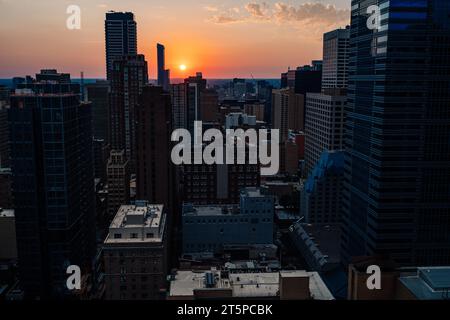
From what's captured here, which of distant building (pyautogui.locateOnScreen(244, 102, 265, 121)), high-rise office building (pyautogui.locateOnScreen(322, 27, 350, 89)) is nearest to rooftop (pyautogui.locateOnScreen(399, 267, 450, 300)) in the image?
high-rise office building (pyautogui.locateOnScreen(322, 27, 350, 89))

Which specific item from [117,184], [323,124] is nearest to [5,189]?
[117,184]

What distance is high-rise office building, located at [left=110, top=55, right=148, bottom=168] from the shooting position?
30359mm

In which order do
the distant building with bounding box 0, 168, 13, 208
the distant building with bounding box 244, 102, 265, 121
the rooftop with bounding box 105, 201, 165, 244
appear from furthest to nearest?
the distant building with bounding box 244, 102, 265, 121 → the distant building with bounding box 0, 168, 13, 208 → the rooftop with bounding box 105, 201, 165, 244

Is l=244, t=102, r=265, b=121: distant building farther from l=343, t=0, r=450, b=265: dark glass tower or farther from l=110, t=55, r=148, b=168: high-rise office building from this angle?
l=343, t=0, r=450, b=265: dark glass tower

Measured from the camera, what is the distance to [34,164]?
13.0 metres

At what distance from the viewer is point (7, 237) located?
16.2 meters

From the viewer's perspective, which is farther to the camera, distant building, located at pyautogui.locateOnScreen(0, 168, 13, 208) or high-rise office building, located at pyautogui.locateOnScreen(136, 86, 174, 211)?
distant building, located at pyautogui.locateOnScreen(0, 168, 13, 208)

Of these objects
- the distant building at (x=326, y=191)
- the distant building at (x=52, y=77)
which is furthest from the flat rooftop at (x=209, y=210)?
the distant building at (x=52, y=77)

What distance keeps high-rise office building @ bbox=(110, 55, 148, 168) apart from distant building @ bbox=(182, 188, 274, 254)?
13.9m

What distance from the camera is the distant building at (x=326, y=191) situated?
63.4 ft

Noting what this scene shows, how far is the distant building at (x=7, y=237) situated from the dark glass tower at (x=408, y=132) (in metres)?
12.1

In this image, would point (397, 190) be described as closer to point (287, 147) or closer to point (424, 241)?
point (424, 241)
